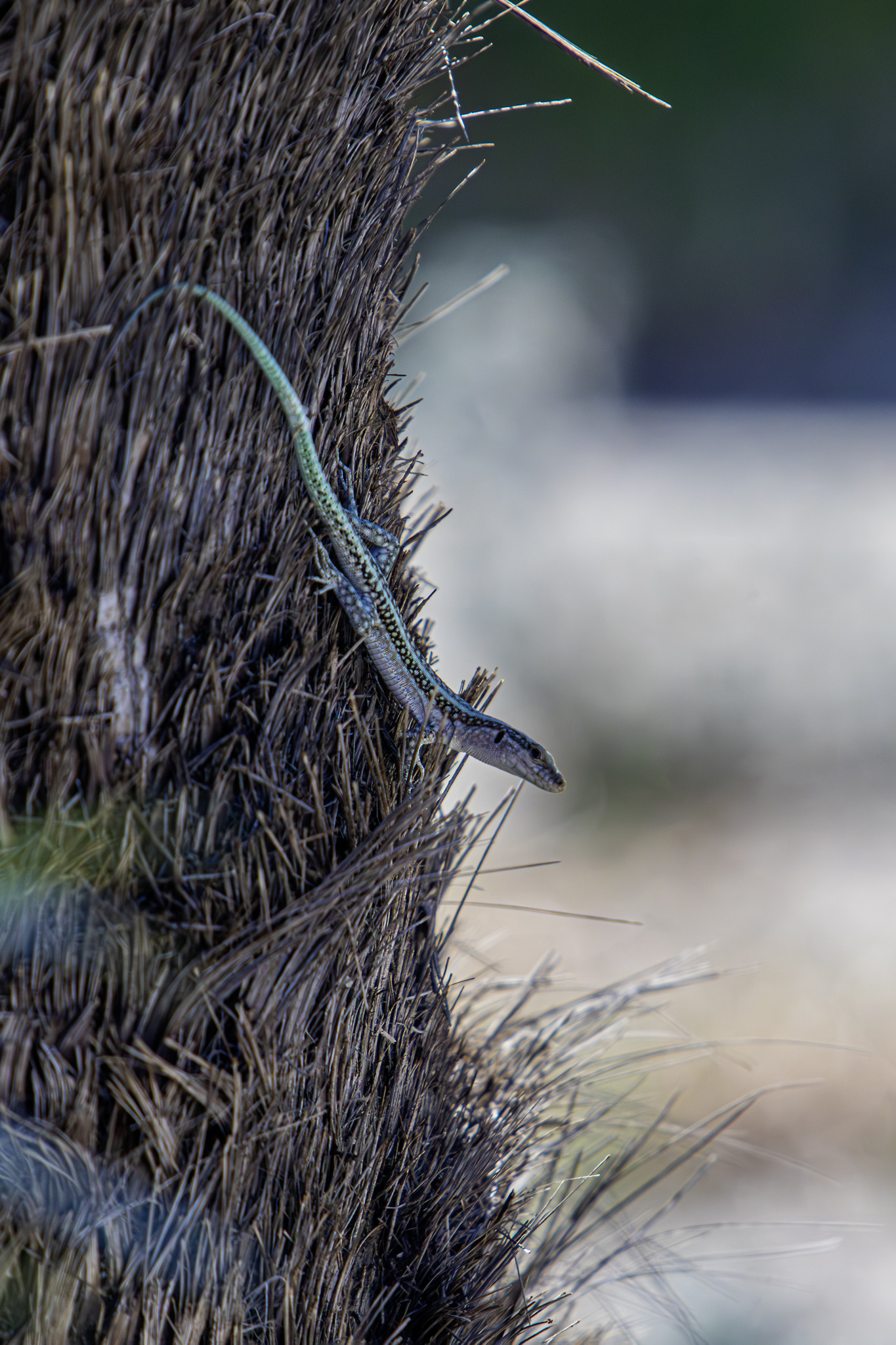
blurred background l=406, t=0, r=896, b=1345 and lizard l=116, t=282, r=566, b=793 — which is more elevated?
blurred background l=406, t=0, r=896, b=1345

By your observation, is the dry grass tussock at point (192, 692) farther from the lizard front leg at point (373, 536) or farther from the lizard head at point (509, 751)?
the lizard head at point (509, 751)

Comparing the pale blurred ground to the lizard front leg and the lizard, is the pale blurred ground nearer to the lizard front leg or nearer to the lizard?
the lizard

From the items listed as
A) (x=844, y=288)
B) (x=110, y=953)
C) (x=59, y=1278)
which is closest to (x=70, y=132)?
(x=110, y=953)

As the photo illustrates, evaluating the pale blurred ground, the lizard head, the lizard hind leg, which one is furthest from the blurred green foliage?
the lizard hind leg

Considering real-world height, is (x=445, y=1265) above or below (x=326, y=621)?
below

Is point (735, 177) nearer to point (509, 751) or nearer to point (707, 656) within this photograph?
point (707, 656)

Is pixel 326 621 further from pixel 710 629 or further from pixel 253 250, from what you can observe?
pixel 710 629

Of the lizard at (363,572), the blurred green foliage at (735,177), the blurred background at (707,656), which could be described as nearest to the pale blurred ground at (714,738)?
the blurred background at (707,656)

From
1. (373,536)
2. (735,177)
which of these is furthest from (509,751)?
(735,177)
